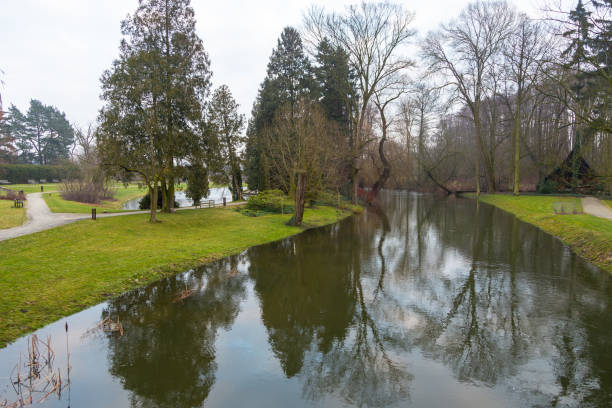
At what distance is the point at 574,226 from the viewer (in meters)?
18.0

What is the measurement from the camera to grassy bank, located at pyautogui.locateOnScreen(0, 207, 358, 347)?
26.6 ft

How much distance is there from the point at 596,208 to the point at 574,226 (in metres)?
8.55

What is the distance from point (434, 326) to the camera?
7.63m

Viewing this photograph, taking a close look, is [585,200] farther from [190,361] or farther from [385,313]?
[190,361]

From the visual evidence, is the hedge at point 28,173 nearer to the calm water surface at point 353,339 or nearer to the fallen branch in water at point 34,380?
the calm water surface at point 353,339

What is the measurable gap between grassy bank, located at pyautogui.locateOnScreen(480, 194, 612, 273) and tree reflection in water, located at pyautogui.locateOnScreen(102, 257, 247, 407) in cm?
1302

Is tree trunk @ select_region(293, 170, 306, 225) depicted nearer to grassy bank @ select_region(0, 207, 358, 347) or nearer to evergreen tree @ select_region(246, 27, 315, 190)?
grassy bank @ select_region(0, 207, 358, 347)

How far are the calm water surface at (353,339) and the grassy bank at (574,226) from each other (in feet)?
3.64

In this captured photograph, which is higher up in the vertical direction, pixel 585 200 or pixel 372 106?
pixel 372 106

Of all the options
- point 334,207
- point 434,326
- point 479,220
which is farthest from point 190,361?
point 334,207

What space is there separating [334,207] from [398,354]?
984 inches

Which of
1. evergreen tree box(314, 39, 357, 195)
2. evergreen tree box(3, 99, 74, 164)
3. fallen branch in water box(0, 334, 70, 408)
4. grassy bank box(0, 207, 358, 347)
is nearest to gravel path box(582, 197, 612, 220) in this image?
evergreen tree box(314, 39, 357, 195)

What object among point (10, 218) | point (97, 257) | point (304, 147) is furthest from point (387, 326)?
point (10, 218)

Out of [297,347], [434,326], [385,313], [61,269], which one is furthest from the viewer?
[61,269]
